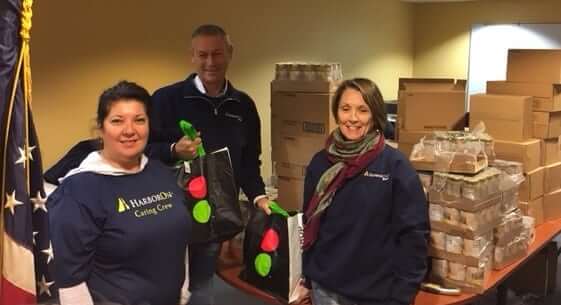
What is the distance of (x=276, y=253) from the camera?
7.11ft

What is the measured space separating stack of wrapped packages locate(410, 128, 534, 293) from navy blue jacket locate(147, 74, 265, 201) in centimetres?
77

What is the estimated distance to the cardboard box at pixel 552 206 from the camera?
10.3 ft

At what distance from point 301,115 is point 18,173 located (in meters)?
1.79

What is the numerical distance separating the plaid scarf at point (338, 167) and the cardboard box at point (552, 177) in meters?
1.51

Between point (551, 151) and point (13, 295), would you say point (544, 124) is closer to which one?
point (551, 151)

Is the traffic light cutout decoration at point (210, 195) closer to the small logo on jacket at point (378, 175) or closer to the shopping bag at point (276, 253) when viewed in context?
the shopping bag at point (276, 253)

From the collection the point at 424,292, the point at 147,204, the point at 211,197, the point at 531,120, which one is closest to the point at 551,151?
the point at 531,120

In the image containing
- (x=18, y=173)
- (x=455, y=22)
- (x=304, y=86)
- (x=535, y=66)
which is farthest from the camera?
(x=455, y=22)

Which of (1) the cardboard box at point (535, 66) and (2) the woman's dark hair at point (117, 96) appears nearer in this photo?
(2) the woman's dark hair at point (117, 96)

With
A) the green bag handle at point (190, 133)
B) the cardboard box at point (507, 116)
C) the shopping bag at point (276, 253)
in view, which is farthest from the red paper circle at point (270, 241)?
the cardboard box at point (507, 116)

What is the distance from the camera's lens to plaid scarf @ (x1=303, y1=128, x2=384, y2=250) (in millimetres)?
2000

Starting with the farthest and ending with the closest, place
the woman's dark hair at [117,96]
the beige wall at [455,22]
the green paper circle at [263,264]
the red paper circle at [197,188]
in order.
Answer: the beige wall at [455,22]
the green paper circle at [263,264]
the red paper circle at [197,188]
the woman's dark hair at [117,96]

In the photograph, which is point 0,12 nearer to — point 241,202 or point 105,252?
point 105,252

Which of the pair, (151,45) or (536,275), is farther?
(151,45)
